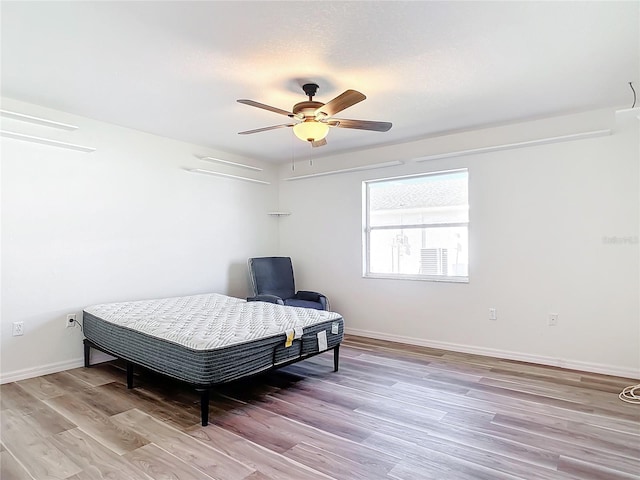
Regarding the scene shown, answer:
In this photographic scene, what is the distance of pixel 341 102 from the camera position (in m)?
2.59

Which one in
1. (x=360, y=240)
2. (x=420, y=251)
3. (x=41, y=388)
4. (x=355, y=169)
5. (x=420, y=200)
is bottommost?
(x=41, y=388)

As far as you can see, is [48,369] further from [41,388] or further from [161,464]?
[161,464]

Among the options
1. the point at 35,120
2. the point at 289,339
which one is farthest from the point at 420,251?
the point at 35,120

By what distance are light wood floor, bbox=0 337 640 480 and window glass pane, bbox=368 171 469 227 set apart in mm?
1801

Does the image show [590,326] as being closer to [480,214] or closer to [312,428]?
[480,214]

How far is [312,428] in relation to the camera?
7.91ft

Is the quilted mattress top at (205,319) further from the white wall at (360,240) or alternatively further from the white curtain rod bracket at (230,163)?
the white curtain rod bracket at (230,163)

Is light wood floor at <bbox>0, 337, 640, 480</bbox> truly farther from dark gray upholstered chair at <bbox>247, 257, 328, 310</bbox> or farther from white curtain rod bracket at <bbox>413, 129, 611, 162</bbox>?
white curtain rod bracket at <bbox>413, 129, 611, 162</bbox>

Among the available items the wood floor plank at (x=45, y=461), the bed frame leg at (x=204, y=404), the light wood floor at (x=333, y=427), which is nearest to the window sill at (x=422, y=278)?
the light wood floor at (x=333, y=427)

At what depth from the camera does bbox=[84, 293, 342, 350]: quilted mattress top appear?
262cm

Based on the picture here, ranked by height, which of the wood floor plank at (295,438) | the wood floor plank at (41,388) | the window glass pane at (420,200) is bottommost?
the wood floor plank at (41,388)

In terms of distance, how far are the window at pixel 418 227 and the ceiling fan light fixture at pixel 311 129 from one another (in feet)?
6.63

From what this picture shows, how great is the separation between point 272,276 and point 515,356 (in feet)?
10.1

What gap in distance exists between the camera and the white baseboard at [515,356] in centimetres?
336
